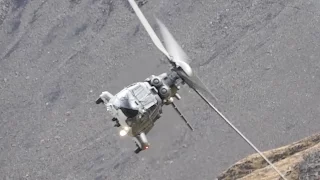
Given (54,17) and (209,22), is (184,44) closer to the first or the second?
(209,22)

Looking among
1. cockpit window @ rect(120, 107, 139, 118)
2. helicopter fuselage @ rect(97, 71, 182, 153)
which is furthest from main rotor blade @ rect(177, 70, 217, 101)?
cockpit window @ rect(120, 107, 139, 118)

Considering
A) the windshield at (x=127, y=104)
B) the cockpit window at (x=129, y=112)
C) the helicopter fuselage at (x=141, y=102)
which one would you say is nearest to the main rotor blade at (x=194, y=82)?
the helicopter fuselage at (x=141, y=102)

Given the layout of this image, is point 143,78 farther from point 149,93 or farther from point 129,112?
point 129,112

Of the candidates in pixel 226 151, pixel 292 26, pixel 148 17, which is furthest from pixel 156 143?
pixel 292 26

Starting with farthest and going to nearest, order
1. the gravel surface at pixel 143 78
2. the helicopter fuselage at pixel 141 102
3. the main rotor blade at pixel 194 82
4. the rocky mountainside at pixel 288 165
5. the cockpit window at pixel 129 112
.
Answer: the gravel surface at pixel 143 78 < the helicopter fuselage at pixel 141 102 < the cockpit window at pixel 129 112 < the main rotor blade at pixel 194 82 < the rocky mountainside at pixel 288 165

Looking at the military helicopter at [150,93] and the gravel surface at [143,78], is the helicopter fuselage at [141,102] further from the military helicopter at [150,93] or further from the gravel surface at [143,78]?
the gravel surface at [143,78]

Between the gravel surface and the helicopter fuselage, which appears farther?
the gravel surface

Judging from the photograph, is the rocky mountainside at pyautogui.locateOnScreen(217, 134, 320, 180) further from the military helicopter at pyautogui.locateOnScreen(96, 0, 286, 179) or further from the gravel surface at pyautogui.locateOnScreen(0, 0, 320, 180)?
the gravel surface at pyautogui.locateOnScreen(0, 0, 320, 180)

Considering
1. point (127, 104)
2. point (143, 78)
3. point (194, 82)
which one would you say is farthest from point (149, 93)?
point (143, 78)
